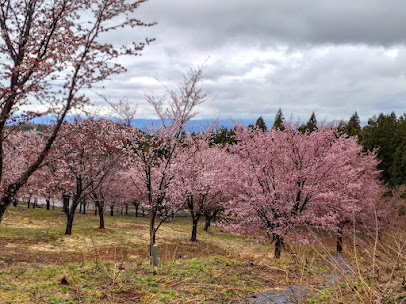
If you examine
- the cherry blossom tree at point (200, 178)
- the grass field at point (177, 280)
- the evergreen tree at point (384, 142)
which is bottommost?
the grass field at point (177, 280)

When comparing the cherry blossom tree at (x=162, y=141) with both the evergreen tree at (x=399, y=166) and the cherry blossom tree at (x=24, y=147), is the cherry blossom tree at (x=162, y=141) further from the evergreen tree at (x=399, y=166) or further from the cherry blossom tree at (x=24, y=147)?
the evergreen tree at (x=399, y=166)

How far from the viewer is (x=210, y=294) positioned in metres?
6.04

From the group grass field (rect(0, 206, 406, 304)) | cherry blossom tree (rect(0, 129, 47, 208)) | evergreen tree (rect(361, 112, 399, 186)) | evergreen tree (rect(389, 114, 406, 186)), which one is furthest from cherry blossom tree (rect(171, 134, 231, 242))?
evergreen tree (rect(361, 112, 399, 186))

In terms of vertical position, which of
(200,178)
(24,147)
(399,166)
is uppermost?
(399,166)

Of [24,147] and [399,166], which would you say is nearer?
[24,147]

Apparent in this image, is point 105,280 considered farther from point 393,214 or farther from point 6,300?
point 393,214

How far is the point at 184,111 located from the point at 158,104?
1.33 m

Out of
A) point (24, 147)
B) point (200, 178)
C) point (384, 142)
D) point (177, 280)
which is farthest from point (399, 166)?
point (24, 147)

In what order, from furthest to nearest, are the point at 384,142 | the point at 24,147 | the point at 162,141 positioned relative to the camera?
the point at 384,142 → the point at 162,141 → the point at 24,147

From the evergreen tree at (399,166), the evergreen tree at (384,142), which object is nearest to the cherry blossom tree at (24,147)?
the evergreen tree at (399,166)

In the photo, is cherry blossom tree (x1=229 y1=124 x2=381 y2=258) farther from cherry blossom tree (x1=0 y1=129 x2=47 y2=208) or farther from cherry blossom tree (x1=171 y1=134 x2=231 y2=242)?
cherry blossom tree (x1=0 y1=129 x2=47 y2=208)

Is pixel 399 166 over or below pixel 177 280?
over

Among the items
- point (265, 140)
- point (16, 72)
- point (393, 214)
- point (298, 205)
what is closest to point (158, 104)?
point (265, 140)

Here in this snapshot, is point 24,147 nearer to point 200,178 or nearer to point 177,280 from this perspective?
point 177,280
